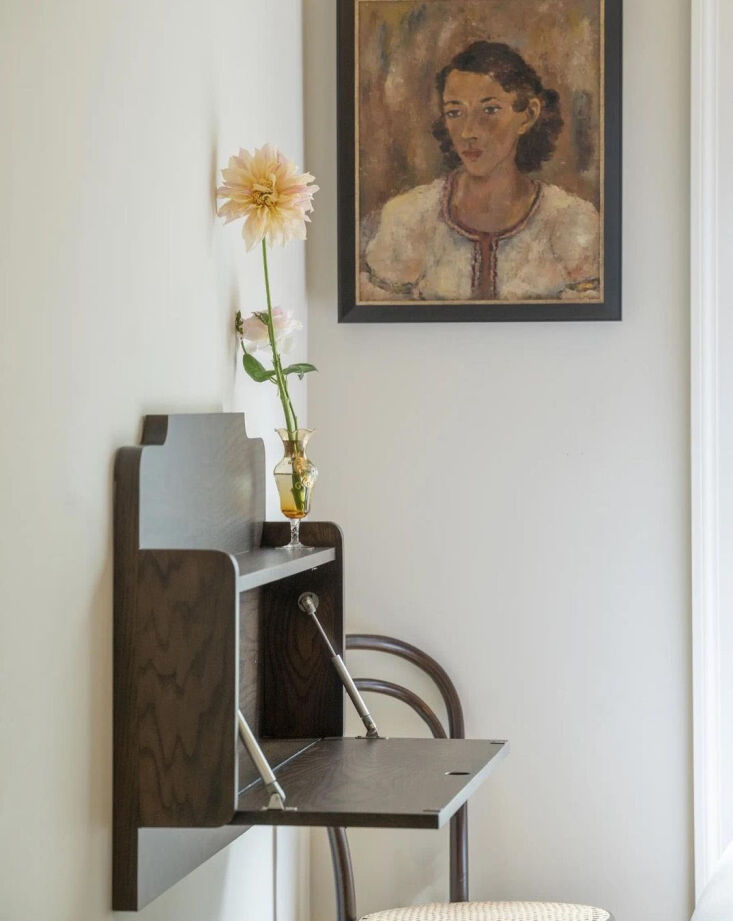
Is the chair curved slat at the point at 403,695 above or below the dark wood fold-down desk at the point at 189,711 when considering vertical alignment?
below

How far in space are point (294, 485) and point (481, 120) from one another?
100 cm

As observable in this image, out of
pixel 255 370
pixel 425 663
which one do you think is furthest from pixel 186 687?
pixel 425 663

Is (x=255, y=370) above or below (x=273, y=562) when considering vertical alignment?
above

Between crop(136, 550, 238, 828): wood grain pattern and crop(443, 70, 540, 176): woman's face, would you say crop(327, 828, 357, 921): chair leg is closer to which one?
crop(136, 550, 238, 828): wood grain pattern

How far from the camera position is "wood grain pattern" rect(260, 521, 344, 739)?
1702mm

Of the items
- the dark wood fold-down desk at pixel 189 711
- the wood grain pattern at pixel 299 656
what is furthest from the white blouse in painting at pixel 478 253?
the dark wood fold-down desk at pixel 189 711

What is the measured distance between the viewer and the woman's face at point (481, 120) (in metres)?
2.33

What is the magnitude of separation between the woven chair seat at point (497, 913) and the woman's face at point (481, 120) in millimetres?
1356

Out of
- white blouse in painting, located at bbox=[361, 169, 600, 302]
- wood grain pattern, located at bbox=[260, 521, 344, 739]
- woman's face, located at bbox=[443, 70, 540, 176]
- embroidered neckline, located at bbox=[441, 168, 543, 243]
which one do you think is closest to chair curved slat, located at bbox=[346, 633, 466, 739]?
wood grain pattern, located at bbox=[260, 521, 344, 739]

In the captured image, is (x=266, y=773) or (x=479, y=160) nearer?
(x=266, y=773)

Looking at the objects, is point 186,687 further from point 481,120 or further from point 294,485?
point 481,120

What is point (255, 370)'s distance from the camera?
5.65ft

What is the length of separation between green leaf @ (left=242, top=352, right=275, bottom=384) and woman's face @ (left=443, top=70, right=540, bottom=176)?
0.82 metres

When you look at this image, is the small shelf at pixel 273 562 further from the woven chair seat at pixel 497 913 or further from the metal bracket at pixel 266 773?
the woven chair seat at pixel 497 913
